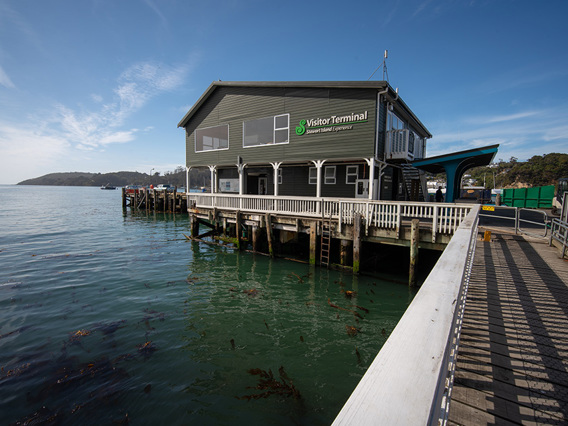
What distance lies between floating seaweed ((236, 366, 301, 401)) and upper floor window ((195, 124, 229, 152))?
17.3m

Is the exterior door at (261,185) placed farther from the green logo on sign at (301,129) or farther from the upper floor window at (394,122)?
the upper floor window at (394,122)

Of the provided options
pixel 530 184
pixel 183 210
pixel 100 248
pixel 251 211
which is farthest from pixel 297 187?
pixel 530 184

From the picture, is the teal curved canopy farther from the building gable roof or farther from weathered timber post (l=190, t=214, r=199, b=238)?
weathered timber post (l=190, t=214, r=199, b=238)

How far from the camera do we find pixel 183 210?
132 ft

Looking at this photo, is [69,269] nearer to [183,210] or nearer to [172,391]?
[172,391]

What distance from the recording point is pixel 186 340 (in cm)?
727

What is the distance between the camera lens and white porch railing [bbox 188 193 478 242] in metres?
10.3

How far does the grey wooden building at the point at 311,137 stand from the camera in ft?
51.0

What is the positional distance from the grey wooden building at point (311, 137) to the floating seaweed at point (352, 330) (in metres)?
8.41

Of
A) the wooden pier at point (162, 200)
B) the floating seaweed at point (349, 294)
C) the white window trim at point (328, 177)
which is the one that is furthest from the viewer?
the wooden pier at point (162, 200)

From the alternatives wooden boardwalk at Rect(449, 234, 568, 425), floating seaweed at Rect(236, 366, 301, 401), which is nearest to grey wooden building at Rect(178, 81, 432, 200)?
wooden boardwalk at Rect(449, 234, 568, 425)

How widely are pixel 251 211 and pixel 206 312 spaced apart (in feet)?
25.8

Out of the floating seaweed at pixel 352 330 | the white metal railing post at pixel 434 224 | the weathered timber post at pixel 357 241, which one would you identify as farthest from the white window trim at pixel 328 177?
the floating seaweed at pixel 352 330

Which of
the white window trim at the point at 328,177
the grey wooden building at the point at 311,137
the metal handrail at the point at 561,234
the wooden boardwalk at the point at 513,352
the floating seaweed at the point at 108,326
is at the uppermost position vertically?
the grey wooden building at the point at 311,137
